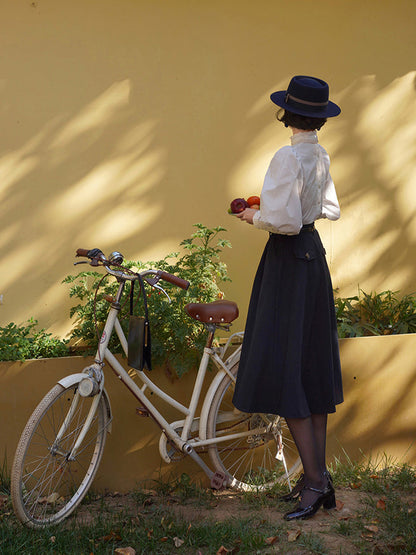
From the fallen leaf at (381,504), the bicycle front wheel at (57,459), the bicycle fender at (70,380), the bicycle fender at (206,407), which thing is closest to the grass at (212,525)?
the fallen leaf at (381,504)

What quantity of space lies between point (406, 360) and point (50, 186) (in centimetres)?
290

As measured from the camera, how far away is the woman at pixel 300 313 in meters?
3.52

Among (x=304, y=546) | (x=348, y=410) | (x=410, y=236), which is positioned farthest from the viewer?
(x=410, y=236)

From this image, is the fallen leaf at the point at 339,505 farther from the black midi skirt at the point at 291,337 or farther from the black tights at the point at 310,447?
the black midi skirt at the point at 291,337

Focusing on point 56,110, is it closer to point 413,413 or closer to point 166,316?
point 166,316

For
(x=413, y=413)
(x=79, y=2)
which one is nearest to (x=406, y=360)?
(x=413, y=413)

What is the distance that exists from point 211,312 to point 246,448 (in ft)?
3.39

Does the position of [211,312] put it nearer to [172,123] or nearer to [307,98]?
[307,98]

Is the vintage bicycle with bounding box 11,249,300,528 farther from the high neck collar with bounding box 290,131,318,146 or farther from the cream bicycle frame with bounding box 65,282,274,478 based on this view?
the high neck collar with bounding box 290,131,318,146

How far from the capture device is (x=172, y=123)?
16.0 feet

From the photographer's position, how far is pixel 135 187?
16.0 feet

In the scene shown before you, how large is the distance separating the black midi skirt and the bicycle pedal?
630mm

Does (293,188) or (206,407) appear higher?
(293,188)

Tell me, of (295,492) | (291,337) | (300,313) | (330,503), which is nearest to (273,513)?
(295,492)
